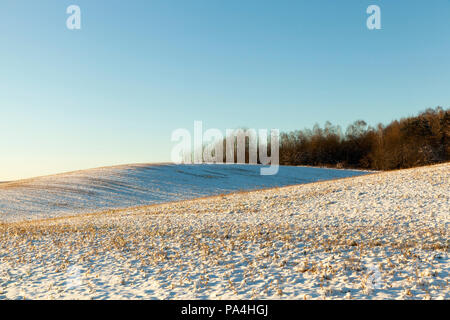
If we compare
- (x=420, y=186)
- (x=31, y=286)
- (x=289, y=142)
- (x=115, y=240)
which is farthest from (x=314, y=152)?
(x=31, y=286)

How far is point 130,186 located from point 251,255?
3871cm

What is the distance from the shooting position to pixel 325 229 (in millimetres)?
15258

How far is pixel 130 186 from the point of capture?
47.7 metres

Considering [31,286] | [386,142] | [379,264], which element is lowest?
[31,286]

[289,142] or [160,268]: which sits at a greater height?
[289,142]

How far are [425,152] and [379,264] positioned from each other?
65620 millimetres

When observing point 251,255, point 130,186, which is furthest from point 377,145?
point 251,255

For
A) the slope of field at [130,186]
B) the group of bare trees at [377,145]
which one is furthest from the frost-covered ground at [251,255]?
the group of bare trees at [377,145]

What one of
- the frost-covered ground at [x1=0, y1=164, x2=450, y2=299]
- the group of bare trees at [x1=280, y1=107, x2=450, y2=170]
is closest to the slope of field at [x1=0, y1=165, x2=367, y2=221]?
the group of bare trees at [x1=280, y1=107, x2=450, y2=170]

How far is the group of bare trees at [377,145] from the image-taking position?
67.0 meters

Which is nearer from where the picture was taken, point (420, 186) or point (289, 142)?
point (420, 186)

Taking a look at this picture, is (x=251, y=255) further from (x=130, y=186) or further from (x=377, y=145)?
(x=377, y=145)

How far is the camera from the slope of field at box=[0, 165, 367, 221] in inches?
1468

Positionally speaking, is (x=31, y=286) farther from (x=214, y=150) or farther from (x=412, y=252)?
(x=214, y=150)
